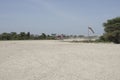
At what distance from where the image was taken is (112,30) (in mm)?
34094

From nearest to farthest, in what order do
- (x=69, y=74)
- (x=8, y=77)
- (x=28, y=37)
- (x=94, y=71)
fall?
1. (x=8, y=77)
2. (x=69, y=74)
3. (x=94, y=71)
4. (x=28, y=37)

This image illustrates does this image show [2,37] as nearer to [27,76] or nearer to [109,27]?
[109,27]

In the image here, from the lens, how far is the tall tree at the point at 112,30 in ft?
109

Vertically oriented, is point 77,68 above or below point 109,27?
below

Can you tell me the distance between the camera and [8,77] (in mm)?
8172

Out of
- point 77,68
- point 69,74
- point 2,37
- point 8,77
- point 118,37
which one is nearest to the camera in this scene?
point 8,77

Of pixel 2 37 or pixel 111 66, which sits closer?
pixel 111 66

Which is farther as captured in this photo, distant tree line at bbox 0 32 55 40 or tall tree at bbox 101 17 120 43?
distant tree line at bbox 0 32 55 40

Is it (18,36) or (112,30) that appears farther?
(18,36)

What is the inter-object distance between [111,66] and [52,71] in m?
2.93

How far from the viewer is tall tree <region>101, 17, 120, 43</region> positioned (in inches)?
1304

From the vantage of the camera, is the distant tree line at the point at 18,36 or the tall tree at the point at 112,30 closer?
the tall tree at the point at 112,30

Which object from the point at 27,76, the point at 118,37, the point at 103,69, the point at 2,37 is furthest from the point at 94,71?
the point at 2,37

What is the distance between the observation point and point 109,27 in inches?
1361
